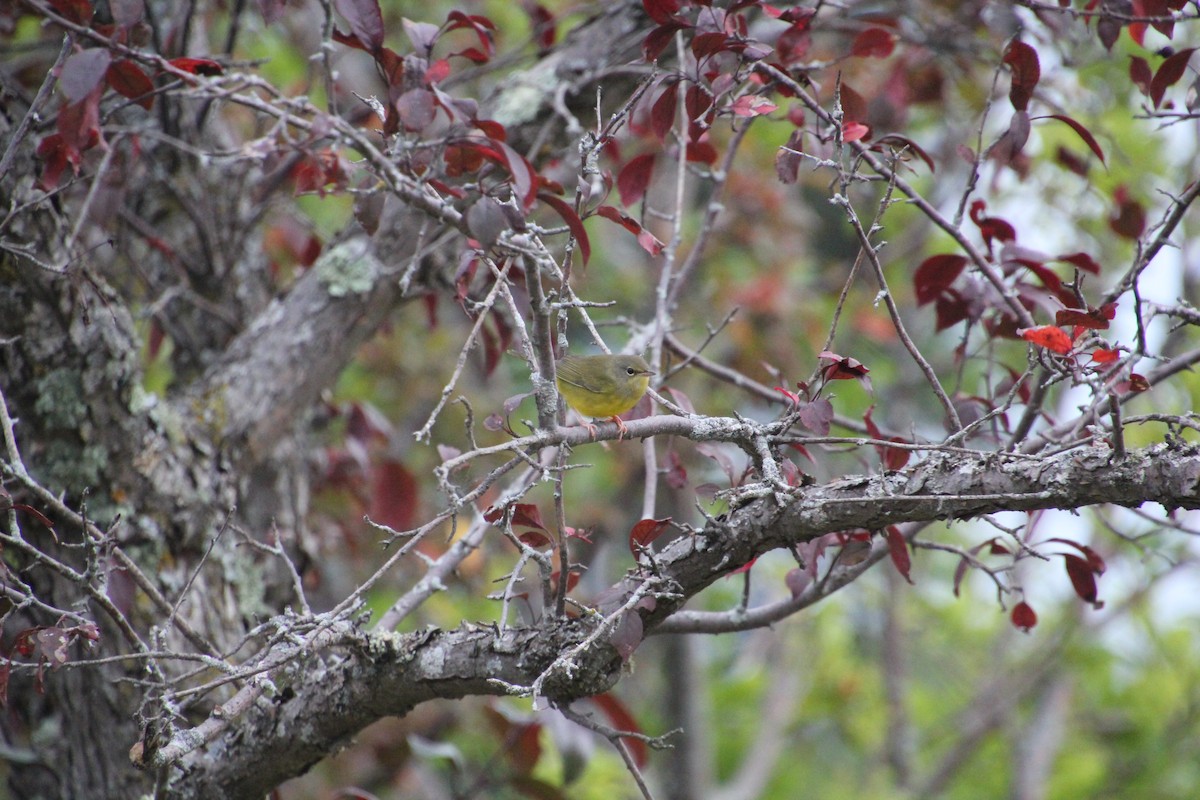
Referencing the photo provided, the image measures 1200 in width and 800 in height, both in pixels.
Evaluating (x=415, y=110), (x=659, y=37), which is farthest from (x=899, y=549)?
(x=415, y=110)

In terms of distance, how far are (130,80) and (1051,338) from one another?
75.7 inches

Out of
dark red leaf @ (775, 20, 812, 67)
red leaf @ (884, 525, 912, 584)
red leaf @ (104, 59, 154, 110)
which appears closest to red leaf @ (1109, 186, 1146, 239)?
dark red leaf @ (775, 20, 812, 67)

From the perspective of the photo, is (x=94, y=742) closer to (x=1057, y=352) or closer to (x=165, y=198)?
(x=165, y=198)

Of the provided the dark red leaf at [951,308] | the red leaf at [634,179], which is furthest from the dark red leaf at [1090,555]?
the red leaf at [634,179]

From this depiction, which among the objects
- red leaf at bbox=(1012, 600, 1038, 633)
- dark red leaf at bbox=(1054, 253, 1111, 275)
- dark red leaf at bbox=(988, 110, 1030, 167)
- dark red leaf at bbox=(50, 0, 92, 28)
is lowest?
red leaf at bbox=(1012, 600, 1038, 633)

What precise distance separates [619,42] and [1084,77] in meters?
3.07

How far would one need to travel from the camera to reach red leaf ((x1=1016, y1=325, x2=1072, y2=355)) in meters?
1.69

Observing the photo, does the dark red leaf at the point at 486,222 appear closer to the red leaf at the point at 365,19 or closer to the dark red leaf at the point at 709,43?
the red leaf at the point at 365,19

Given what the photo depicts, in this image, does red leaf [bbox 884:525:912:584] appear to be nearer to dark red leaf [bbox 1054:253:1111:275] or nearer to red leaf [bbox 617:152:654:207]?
dark red leaf [bbox 1054:253:1111:275]

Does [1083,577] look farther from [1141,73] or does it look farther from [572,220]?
[572,220]

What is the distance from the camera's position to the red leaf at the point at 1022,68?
2.13 m

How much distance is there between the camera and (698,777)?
5375 mm

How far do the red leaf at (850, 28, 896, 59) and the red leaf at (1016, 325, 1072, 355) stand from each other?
3.94ft

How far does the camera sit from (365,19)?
1924 millimetres
